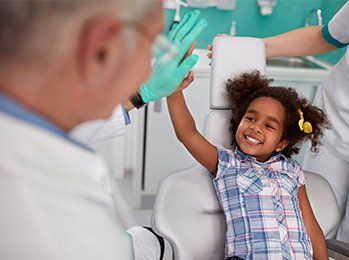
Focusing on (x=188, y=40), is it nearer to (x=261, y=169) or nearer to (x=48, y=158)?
(x=261, y=169)

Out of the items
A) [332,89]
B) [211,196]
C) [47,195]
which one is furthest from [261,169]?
[47,195]

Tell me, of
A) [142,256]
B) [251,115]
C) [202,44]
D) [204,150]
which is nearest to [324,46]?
[251,115]

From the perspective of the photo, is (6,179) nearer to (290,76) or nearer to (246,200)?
(246,200)

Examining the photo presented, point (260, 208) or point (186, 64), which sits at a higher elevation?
point (186, 64)

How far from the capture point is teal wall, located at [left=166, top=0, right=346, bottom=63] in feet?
9.44

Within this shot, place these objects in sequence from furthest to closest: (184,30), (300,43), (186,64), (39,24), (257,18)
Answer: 1. (257,18)
2. (300,43)
3. (184,30)
4. (186,64)
5. (39,24)

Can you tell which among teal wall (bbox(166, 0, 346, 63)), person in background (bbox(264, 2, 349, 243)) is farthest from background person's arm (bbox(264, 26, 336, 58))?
teal wall (bbox(166, 0, 346, 63))

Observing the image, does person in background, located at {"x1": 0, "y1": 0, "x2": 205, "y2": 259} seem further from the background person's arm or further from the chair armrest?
the background person's arm

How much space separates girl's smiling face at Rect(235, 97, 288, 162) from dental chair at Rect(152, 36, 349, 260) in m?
0.10

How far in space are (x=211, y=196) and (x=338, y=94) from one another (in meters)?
0.60

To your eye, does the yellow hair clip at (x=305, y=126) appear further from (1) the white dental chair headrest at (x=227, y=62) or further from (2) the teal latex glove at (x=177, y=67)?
(2) the teal latex glove at (x=177, y=67)

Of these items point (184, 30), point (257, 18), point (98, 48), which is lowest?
point (257, 18)

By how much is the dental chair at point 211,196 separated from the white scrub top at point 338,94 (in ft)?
0.59

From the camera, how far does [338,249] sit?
1551 millimetres
